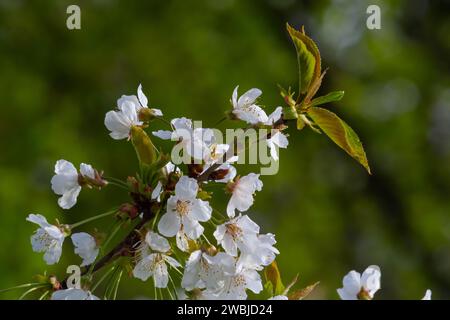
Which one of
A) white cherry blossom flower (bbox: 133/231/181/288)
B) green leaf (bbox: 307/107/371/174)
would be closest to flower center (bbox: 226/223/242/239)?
white cherry blossom flower (bbox: 133/231/181/288)

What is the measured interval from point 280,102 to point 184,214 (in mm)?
4233

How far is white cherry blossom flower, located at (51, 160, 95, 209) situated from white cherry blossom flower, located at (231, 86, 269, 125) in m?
0.28

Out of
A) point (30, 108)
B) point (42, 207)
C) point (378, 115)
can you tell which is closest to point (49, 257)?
point (42, 207)

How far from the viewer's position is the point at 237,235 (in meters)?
1.22

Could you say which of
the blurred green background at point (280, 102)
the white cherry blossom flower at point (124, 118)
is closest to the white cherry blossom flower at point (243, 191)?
the white cherry blossom flower at point (124, 118)

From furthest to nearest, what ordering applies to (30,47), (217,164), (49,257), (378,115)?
(378,115) < (30,47) < (49,257) < (217,164)

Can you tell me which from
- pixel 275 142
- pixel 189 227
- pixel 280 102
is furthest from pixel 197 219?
pixel 280 102

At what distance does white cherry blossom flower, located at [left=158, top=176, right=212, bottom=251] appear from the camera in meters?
1.15

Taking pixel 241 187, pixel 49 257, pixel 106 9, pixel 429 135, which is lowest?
pixel 49 257

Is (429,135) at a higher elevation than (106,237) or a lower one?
higher

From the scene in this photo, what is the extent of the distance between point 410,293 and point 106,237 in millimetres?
5259

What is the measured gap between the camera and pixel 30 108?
16.4ft

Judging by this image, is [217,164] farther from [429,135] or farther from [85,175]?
[429,135]

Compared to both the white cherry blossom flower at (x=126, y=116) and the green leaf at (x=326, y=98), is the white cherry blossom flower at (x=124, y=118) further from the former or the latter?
the green leaf at (x=326, y=98)
